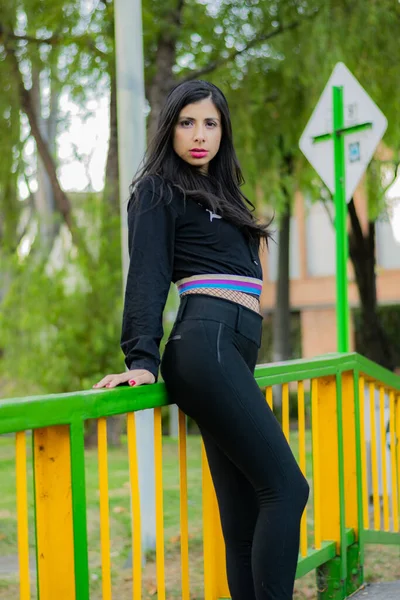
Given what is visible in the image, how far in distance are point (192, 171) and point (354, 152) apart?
2.24m

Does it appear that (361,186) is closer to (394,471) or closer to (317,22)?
(317,22)

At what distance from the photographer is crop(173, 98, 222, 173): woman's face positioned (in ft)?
8.32

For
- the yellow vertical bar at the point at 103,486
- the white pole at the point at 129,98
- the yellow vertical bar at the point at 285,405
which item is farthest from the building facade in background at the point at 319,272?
the yellow vertical bar at the point at 103,486

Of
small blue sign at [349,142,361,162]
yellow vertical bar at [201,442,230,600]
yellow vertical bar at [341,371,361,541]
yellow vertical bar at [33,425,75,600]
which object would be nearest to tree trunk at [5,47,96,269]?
small blue sign at [349,142,361,162]

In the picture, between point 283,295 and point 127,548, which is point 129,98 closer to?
point 127,548

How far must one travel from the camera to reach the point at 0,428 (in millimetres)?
1854

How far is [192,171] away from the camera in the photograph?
8.49 feet

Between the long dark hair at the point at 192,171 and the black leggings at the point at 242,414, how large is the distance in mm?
277

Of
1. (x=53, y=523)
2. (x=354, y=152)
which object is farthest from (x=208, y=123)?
(x=354, y=152)

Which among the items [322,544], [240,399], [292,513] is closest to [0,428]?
[240,399]

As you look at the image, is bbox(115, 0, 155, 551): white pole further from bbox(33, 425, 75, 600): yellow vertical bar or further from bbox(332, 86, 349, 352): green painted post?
bbox(33, 425, 75, 600): yellow vertical bar

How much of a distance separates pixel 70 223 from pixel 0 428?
7.50 meters

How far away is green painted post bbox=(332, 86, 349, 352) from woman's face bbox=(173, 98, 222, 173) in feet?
6.21

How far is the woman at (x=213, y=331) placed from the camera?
7.63 feet
